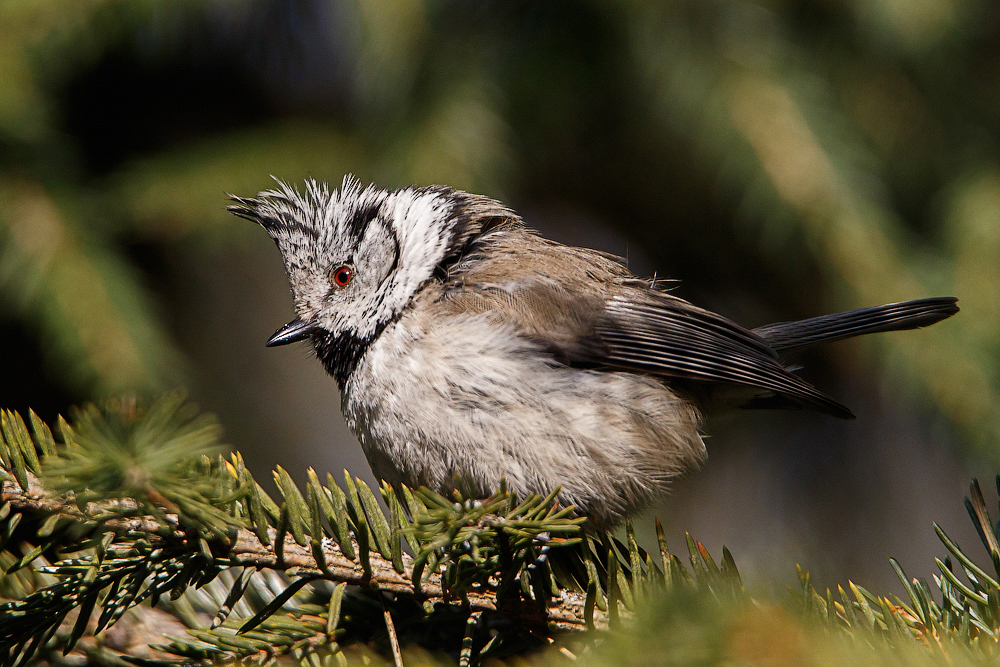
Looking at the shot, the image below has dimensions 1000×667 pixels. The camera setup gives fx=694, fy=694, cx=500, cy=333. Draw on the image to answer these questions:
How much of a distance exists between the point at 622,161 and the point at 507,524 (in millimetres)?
2263

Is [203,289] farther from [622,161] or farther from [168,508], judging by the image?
[168,508]

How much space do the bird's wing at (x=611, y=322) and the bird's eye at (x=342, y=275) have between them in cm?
38

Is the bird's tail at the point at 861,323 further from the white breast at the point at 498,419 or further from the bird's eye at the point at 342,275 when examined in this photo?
the bird's eye at the point at 342,275

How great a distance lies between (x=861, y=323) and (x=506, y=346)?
3.83 ft

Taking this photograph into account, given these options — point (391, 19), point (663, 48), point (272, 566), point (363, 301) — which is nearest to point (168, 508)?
point (272, 566)

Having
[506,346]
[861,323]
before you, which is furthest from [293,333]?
[861,323]

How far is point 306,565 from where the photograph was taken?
3.76ft

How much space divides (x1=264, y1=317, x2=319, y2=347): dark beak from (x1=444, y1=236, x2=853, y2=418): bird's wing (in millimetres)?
475

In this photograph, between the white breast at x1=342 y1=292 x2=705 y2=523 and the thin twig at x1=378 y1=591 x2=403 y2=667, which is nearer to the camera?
Answer: the thin twig at x1=378 y1=591 x2=403 y2=667

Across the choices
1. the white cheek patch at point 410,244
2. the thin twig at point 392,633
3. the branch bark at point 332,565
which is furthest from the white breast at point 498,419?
the thin twig at point 392,633

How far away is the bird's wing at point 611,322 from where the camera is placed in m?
1.93

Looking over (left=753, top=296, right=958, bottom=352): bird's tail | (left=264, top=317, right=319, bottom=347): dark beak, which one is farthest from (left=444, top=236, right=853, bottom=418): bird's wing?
(left=264, top=317, right=319, bottom=347): dark beak

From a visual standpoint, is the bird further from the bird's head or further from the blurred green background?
the blurred green background

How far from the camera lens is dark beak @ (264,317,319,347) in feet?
6.89
